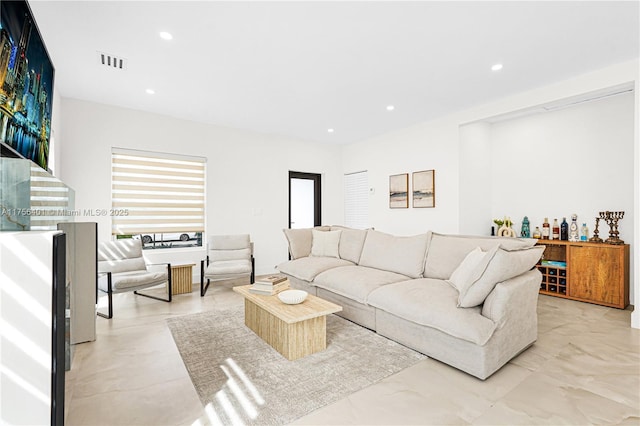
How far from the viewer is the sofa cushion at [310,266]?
379cm

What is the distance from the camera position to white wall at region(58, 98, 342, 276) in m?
4.18

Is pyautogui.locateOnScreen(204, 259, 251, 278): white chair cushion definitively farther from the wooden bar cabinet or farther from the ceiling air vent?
the wooden bar cabinet

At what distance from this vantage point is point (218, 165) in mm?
5289

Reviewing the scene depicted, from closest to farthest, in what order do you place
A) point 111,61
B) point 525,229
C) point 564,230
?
point 111,61 < point 564,230 < point 525,229

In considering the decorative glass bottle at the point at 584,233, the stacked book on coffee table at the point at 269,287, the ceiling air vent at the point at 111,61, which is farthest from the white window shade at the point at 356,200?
the ceiling air vent at the point at 111,61

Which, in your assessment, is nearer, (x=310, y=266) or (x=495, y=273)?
(x=495, y=273)

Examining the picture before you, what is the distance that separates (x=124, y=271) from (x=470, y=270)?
4.02 meters

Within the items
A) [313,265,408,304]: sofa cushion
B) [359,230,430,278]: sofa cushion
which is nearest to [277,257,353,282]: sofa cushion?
[313,265,408,304]: sofa cushion

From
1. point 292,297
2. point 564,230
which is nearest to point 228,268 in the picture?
point 292,297

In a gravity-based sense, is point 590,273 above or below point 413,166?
below

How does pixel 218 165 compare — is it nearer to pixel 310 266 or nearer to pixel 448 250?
pixel 310 266

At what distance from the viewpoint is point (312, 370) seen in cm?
225

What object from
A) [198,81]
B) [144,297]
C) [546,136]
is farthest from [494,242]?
[144,297]

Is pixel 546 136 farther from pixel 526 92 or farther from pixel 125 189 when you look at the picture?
pixel 125 189
